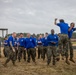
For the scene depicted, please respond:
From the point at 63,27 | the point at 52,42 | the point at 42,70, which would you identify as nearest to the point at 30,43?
the point at 52,42

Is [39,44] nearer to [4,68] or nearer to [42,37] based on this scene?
[42,37]

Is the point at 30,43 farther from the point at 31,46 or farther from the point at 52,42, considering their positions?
the point at 52,42

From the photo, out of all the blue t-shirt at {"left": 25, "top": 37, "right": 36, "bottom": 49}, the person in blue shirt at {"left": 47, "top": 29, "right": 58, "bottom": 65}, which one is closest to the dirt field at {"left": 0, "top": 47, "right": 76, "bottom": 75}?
the person in blue shirt at {"left": 47, "top": 29, "right": 58, "bottom": 65}

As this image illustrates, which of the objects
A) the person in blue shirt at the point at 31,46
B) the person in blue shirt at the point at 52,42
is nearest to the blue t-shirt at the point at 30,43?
the person in blue shirt at the point at 31,46

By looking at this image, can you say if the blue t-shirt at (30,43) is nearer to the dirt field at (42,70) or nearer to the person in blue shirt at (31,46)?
the person in blue shirt at (31,46)

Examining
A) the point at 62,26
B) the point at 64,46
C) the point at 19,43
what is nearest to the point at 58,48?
the point at 64,46

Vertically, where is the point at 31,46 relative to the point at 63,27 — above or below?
below

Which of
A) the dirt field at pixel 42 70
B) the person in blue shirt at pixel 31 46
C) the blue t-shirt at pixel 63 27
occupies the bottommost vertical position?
the dirt field at pixel 42 70

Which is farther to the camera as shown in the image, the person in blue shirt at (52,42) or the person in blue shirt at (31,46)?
the person in blue shirt at (31,46)

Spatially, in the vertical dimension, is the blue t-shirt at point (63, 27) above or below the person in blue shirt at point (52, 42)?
above

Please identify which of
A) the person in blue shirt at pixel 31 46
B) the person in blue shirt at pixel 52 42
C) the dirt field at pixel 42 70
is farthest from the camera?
the person in blue shirt at pixel 31 46

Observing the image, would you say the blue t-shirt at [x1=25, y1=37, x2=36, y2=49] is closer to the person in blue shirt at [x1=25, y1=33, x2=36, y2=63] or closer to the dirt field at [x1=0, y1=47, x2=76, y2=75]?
the person in blue shirt at [x1=25, y1=33, x2=36, y2=63]

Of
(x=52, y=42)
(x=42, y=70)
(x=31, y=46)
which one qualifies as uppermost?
(x=52, y=42)

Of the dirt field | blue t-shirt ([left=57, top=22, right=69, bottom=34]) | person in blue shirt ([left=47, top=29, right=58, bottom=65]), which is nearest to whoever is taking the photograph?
the dirt field
